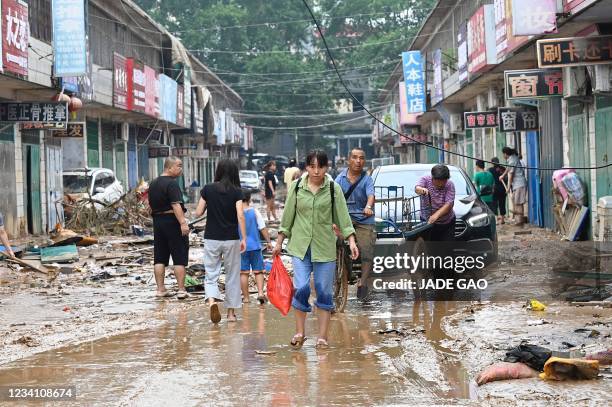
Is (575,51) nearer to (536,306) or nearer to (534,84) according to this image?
(534,84)

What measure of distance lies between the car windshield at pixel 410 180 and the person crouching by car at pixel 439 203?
73.8 inches

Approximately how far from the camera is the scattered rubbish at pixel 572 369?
6.89 meters

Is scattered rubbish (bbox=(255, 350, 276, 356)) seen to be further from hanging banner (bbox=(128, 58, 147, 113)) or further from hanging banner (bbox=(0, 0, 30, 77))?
hanging banner (bbox=(128, 58, 147, 113))

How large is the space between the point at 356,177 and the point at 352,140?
7766cm

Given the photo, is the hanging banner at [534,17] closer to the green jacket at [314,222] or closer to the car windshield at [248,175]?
the green jacket at [314,222]

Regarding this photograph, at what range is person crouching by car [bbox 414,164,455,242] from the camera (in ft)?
37.3

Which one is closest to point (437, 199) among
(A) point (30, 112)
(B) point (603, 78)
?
(B) point (603, 78)

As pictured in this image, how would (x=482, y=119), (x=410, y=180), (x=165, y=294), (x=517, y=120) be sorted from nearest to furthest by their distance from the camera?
(x=165, y=294)
(x=410, y=180)
(x=517, y=120)
(x=482, y=119)

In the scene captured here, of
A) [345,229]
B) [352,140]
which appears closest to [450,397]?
[345,229]

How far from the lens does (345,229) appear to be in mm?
8898

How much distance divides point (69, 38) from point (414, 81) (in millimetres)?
19569

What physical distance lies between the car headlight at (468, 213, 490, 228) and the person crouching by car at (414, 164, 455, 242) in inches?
45.3

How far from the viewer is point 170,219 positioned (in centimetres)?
1255

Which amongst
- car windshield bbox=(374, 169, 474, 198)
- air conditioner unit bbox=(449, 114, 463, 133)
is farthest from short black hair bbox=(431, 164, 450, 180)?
air conditioner unit bbox=(449, 114, 463, 133)
